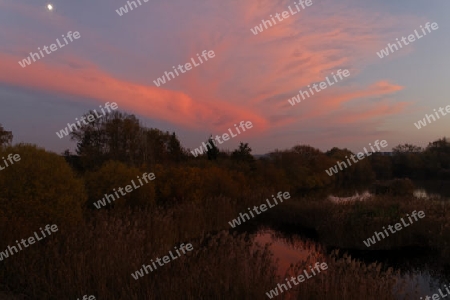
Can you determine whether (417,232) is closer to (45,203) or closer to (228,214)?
(228,214)

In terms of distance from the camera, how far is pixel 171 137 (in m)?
45.8

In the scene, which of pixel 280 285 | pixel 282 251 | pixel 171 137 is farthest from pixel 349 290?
pixel 171 137

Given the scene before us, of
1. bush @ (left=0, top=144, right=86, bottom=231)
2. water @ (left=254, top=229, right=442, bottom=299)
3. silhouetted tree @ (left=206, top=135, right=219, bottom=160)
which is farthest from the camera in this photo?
silhouetted tree @ (left=206, top=135, right=219, bottom=160)
